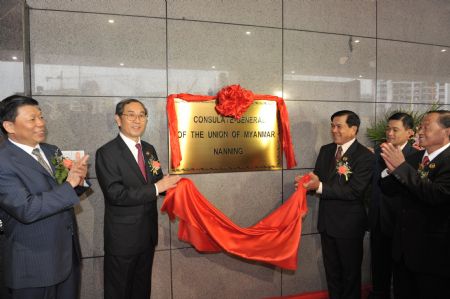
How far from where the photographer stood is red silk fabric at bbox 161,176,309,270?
2.56 metres

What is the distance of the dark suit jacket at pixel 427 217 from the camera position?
2062 mm

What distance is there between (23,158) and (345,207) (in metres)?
2.41

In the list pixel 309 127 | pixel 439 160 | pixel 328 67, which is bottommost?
pixel 439 160

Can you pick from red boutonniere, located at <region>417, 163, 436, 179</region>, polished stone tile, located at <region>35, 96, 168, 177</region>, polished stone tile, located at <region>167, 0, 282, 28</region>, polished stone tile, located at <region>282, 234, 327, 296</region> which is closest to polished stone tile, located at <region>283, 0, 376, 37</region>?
polished stone tile, located at <region>167, 0, 282, 28</region>

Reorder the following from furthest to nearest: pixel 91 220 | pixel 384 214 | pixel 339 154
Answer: pixel 384 214 < pixel 339 154 < pixel 91 220

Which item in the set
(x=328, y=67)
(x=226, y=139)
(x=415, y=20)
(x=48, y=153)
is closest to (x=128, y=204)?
(x=48, y=153)

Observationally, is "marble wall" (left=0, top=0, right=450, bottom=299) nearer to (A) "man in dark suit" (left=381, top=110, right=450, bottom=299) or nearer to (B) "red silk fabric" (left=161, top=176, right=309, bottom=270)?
(B) "red silk fabric" (left=161, top=176, right=309, bottom=270)

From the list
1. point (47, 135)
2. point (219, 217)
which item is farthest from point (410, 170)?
point (47, 135)

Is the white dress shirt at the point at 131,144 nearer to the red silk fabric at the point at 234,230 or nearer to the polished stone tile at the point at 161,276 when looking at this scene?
the red silk fabric at the point at 234,230

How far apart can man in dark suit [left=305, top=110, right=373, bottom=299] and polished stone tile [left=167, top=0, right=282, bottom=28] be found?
1180 mm

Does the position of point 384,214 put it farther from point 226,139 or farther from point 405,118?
point 226,139

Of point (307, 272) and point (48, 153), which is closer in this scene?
point (48, 153)

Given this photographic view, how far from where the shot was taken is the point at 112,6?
8.91 feet

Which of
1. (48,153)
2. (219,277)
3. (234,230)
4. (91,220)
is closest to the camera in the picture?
(48,153)
